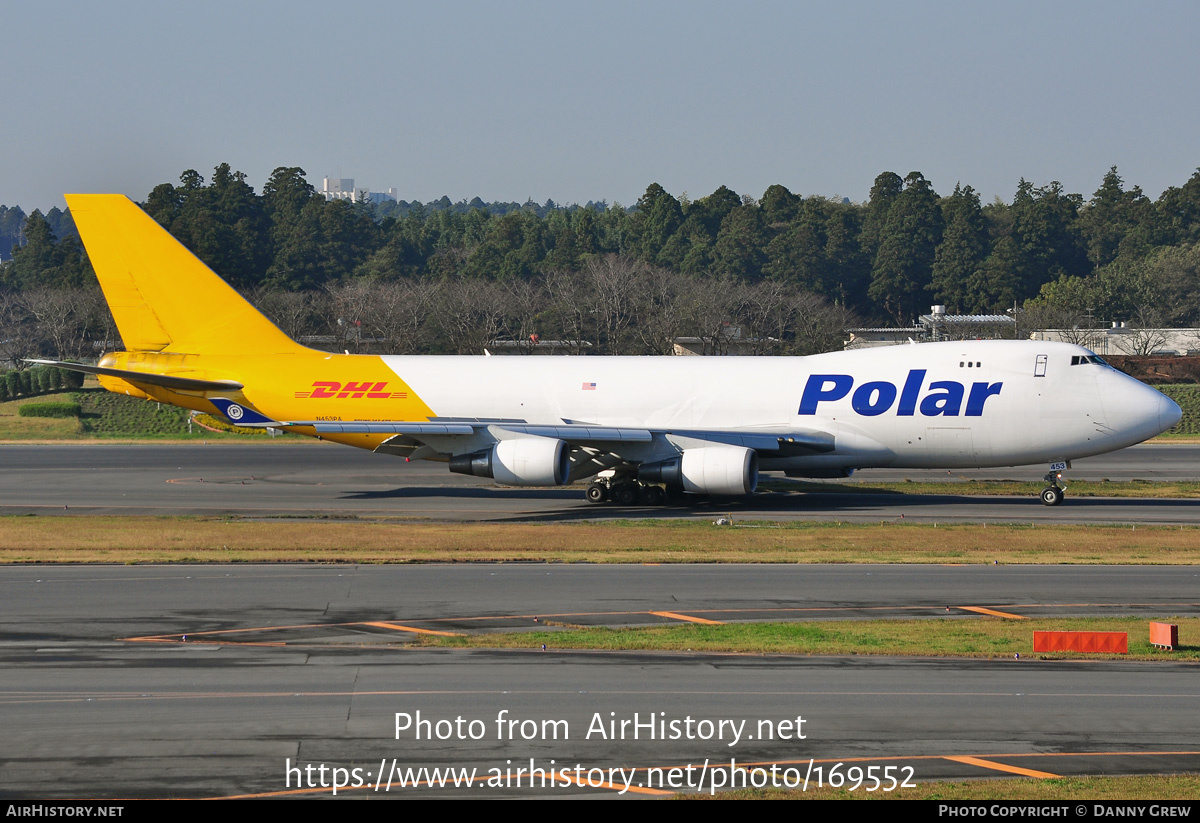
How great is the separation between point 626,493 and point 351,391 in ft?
34.3

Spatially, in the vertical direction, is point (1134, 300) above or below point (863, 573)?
above

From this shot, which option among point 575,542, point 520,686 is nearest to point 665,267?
point 575,542

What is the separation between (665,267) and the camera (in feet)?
486

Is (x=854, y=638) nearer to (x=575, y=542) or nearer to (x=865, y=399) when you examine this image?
(x=575, y=542)

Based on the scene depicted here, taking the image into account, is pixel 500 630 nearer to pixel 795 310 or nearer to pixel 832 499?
pixel 832 499

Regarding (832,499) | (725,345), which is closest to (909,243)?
(725,345)

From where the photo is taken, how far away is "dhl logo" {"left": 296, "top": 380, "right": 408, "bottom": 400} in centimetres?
3984

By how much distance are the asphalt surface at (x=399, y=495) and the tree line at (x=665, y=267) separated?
38294 mm

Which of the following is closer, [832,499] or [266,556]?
[266,556]

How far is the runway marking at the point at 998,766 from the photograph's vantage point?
41.2 ft

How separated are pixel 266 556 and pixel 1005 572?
17.5 metres

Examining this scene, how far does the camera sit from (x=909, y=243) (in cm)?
14800

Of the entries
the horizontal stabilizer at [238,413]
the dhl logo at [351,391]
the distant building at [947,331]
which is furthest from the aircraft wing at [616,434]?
the distant building at [947,331]

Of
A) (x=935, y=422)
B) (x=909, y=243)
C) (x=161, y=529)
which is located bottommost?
(x=161, y=529)
